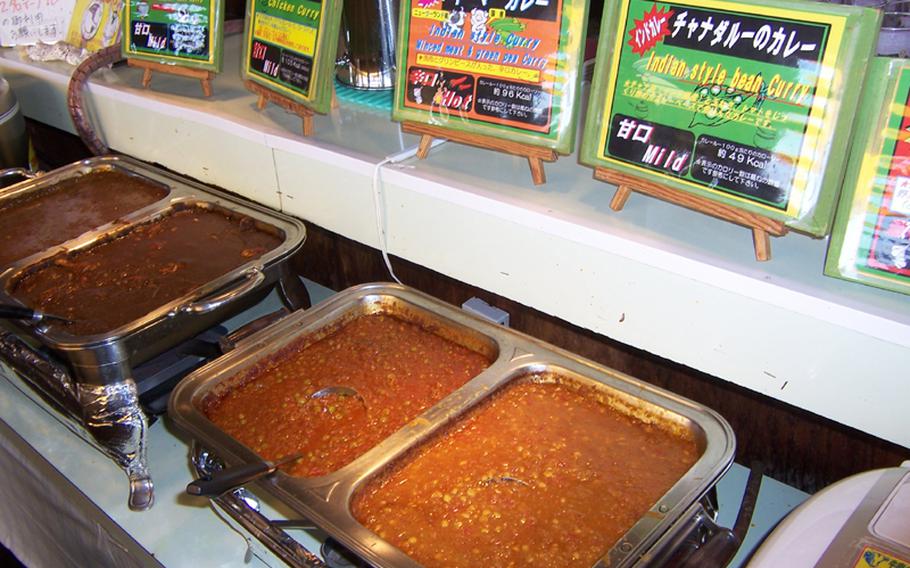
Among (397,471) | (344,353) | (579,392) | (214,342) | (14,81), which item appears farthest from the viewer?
(14,81)

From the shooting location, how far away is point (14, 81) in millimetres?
2453

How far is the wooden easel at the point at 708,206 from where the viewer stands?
1146mm

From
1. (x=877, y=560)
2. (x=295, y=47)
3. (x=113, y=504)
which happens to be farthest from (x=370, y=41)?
(x=877, y=560)

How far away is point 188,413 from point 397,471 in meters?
0.37

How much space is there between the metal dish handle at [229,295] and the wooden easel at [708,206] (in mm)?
697

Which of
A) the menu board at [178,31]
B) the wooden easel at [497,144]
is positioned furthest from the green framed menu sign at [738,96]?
the menu board at [178,31]

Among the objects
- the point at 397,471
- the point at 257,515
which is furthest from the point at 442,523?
the point at 257,515

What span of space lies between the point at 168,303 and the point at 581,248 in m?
0.79

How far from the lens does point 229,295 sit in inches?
58.0

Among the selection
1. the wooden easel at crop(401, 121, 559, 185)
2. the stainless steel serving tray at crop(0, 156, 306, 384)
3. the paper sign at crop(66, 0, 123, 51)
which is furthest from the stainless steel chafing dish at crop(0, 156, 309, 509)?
the paper sign at crop(66, 0, 123, 51)

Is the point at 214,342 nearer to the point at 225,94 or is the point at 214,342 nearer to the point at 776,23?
the point at 225,94

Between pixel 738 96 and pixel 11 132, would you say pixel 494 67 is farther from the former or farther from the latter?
pixel 11 132

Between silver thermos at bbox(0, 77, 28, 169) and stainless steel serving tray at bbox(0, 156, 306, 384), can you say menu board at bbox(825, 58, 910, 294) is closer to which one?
stainless steel serving tray at bbox(0, 156, 306, 384)

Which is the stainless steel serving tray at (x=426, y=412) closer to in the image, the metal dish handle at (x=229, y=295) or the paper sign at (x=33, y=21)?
the metal dish handle at (x=229, y=295)
